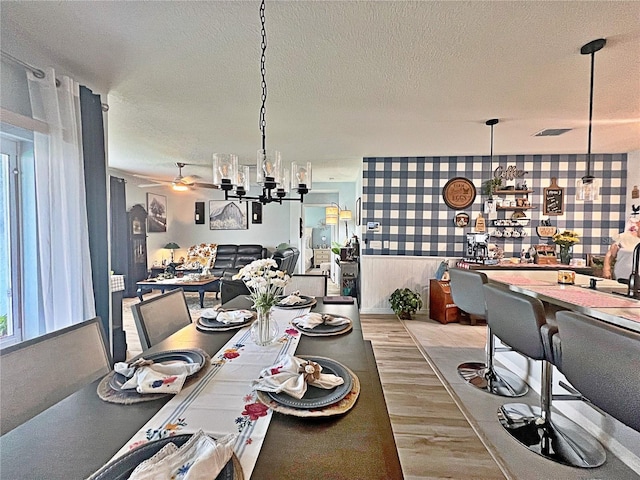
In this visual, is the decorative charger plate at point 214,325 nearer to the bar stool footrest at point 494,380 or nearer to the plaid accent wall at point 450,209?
the bar stool footrest at point 494,380

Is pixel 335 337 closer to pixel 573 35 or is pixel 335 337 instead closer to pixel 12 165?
pixel 573 35

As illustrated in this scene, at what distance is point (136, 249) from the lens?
633 centimetres

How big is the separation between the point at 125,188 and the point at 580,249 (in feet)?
26.3

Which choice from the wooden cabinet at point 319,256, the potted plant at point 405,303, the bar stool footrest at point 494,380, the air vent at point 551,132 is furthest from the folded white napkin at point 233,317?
the wooden cabinet at point 319,256

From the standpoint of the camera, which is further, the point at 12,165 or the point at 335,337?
the point at 12,165

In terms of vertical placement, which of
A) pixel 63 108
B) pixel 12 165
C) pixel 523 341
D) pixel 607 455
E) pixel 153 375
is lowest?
pixel 607 455

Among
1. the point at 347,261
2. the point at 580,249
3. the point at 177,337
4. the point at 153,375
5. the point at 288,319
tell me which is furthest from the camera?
the point at 347,261

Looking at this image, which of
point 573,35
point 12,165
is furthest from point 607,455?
point 12,165

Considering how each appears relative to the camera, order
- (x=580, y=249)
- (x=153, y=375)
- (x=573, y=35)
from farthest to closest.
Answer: (x=580, y=249) < (x=573, y=35) < (x=153, y=375)

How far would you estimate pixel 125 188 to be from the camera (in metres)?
6.18

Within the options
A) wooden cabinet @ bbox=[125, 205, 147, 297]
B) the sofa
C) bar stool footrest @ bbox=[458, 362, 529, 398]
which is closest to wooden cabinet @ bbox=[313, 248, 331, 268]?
the sofa

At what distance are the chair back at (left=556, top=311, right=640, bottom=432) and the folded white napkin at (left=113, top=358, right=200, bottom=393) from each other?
1587 millimetres

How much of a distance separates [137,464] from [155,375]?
0.42 m

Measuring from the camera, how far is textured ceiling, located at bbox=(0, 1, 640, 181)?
1646mm
